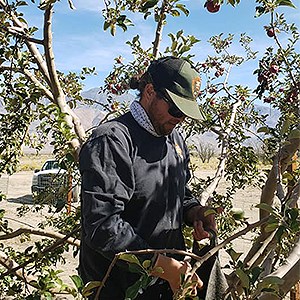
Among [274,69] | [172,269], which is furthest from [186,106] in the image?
[274,69]

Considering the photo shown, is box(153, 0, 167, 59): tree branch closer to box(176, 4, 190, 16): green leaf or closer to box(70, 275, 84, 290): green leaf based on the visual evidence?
box(176, 4, 190, 16): green leaf

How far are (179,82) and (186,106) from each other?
0.11 metres

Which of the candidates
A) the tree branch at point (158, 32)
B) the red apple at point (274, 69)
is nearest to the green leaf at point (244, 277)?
the tree branch at point (158, 32)

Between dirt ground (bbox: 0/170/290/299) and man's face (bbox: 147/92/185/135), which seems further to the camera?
dirt ground (bbox: 0/170/290/299)

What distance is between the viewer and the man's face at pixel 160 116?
1892mm

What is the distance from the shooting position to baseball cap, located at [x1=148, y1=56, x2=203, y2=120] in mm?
1833

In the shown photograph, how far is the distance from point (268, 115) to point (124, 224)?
249cm

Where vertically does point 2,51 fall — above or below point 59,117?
above

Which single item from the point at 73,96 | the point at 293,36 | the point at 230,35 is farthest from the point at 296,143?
the point at 230,35

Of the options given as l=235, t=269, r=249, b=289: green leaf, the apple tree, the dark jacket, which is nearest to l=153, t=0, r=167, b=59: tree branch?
the apple tree

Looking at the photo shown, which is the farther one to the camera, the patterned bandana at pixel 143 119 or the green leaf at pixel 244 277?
the patterned bandana at pixel 143 119

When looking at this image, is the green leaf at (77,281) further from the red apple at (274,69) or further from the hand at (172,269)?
the red apple at (274,69)

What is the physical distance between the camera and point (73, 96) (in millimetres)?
3600

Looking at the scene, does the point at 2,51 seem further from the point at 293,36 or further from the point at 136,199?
the point at 293,36
